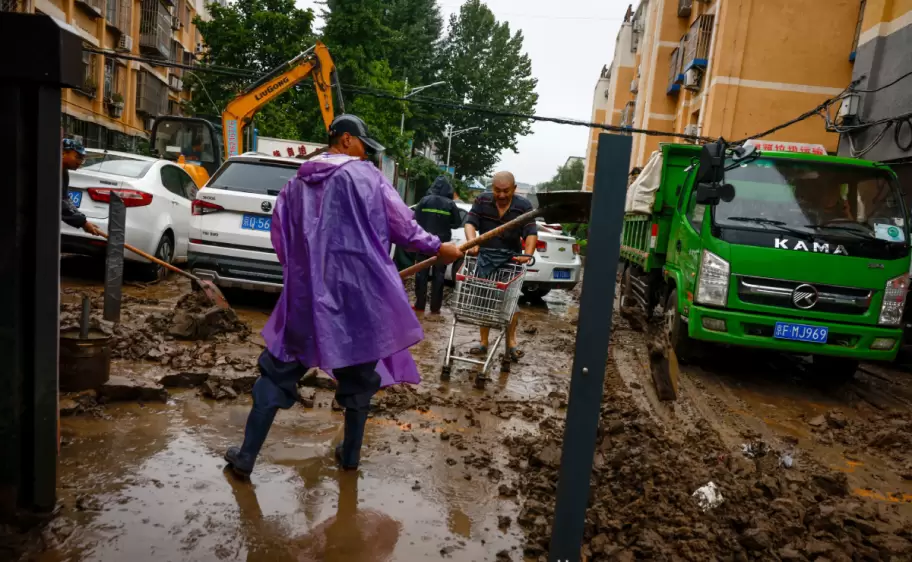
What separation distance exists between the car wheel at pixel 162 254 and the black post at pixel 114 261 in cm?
316

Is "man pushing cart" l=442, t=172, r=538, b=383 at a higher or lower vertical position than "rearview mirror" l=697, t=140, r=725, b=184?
lower

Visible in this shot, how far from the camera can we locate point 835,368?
7750 millimetres

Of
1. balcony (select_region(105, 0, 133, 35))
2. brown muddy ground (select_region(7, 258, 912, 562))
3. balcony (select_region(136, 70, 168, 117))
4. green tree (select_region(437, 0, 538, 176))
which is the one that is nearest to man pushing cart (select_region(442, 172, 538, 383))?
brown muddy ground (select_region(7, 258, 912, 562))

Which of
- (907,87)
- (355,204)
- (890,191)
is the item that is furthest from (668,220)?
(355,204)

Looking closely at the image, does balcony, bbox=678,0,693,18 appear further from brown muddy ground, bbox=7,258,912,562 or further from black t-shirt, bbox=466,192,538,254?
brown muddy ground, bbox=7,258,912,562

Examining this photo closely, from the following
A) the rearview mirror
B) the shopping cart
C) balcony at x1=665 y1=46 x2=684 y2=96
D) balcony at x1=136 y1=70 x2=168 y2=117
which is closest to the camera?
the shopping cart

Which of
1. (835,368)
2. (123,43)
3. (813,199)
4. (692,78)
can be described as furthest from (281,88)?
(123,43)

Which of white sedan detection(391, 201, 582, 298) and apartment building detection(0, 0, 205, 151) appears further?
apartment building detection(0, 0, 205, 151)

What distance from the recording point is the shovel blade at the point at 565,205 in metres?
3.32

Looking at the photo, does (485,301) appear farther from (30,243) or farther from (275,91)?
(275,91)

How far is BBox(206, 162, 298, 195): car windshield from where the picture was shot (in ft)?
27.1

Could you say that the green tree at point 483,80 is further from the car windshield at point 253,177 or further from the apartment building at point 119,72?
the car windshield at point 253,177

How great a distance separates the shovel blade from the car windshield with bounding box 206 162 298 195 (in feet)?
17.7

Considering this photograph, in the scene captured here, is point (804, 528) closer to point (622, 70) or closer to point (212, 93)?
point (212, 93)
